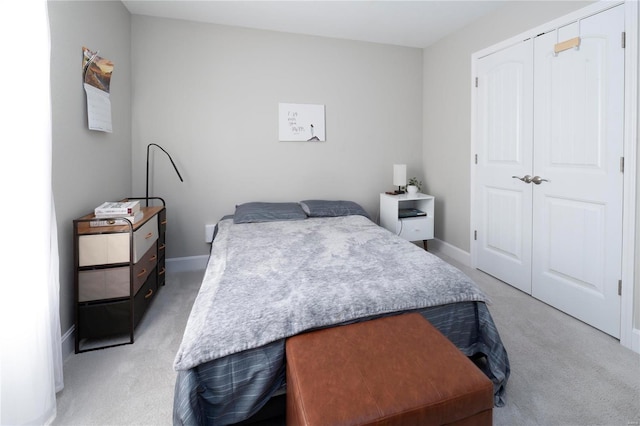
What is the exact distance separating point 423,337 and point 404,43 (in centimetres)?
355

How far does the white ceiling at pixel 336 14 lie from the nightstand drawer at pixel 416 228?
6.56ft

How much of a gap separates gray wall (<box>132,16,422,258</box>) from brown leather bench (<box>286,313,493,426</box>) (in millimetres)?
2446

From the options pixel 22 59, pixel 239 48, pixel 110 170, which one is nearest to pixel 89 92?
pixel 110 170

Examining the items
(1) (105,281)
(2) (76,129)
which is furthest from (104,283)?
(2) (76,129)

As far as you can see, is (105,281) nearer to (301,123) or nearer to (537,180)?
(301,123)

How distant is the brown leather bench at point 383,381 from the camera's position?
3.04 ft

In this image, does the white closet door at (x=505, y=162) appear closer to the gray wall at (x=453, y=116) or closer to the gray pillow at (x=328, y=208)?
the gray wall at (x=453, y=116)

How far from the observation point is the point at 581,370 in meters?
1.72

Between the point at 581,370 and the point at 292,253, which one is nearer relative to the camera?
the point at 581,370

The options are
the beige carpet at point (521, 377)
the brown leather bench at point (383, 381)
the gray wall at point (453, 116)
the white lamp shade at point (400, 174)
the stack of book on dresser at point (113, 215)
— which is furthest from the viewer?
the white lamp shade at point (400, 174)

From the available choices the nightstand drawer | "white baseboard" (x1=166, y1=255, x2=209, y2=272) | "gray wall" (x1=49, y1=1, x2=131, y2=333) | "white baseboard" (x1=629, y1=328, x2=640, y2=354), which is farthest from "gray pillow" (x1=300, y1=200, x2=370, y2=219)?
"white baseboard" (x1=629, y1=328, x2=640, y2=354)

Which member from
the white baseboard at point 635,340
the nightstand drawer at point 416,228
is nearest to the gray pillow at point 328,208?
the nightstand drawer at point 416,228

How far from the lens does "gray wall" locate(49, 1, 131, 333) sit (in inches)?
72.6

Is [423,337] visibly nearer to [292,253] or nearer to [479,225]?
[292,253]
